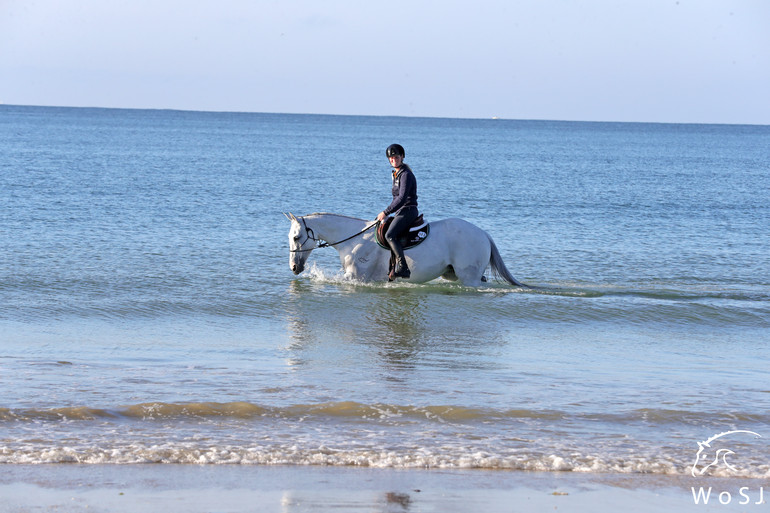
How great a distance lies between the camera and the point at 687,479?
5859mm

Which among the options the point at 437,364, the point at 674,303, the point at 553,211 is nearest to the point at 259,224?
the point at 553,211

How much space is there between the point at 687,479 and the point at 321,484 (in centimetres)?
253

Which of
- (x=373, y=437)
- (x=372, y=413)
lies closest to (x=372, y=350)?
(x=372, y=413)

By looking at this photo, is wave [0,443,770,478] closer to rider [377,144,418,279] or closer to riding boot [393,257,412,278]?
rider [377,144,418,279]

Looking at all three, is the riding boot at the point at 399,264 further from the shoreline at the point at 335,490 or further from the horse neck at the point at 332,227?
the shoreline at the point at 335,490

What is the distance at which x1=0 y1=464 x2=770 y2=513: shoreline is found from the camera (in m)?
5.11

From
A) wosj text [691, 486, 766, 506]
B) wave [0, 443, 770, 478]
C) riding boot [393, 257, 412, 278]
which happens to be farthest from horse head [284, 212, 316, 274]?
wosj text [691, 486, 766, 506]

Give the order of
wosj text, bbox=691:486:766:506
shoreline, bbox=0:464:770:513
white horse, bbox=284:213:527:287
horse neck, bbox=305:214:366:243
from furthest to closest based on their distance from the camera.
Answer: horse neck, bbox=305:214:366:243, white horse, bbox=284:213:527:287, wosj text, bbox=691:486:766:506, shoreline, bbox=0:464:770:513

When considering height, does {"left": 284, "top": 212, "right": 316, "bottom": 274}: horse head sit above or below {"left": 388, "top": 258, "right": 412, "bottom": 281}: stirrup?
above

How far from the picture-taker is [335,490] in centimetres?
541

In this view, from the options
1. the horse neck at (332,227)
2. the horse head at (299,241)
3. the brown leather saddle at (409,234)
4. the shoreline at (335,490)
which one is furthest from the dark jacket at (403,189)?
the shoreline at (335,490)

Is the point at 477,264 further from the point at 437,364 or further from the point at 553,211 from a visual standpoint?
the point at 553,211

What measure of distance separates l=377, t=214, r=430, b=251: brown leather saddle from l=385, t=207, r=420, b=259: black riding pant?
7 cm


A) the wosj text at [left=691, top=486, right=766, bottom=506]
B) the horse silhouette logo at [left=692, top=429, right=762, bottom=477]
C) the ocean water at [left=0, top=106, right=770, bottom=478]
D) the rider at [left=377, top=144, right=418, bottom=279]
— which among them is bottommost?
the ocean water at [left=0, top=106, right=770, bottom=478]
